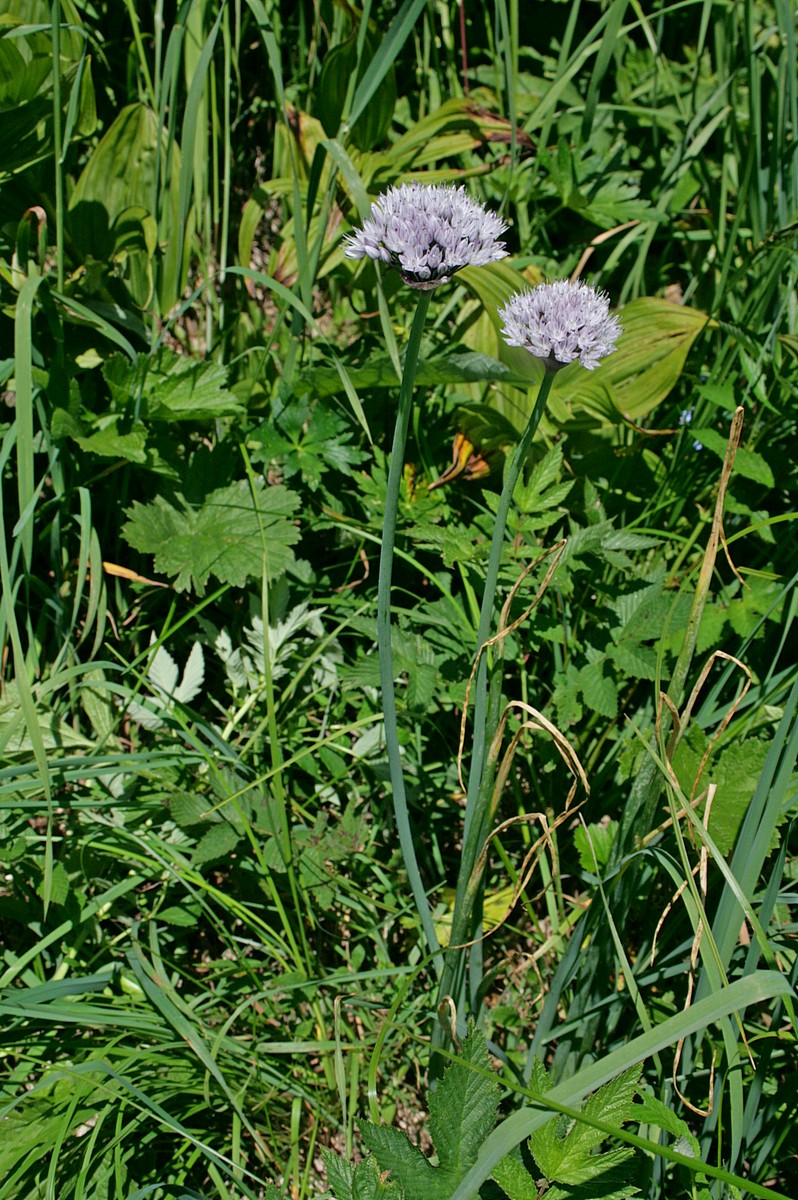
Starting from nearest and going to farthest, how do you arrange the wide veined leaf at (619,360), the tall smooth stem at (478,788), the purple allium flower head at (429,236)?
the purple allium flower head at (429,236) → the tall smooth stem at (478,788) → the wide veined leaf at (619,360)

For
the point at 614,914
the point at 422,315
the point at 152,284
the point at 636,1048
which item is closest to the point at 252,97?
the point at 152,284

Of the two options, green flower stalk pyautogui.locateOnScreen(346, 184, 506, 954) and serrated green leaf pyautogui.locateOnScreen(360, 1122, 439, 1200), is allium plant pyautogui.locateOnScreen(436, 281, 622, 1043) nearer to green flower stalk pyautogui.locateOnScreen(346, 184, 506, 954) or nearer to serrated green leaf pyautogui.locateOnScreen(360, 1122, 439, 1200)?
green flower stalk pyautogui.locateOnScreen(346, 184, 506, 954)

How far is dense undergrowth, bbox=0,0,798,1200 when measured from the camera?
1.17 meters

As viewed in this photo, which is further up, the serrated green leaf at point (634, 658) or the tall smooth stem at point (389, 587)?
the tall smooth stem at point (389, 587)

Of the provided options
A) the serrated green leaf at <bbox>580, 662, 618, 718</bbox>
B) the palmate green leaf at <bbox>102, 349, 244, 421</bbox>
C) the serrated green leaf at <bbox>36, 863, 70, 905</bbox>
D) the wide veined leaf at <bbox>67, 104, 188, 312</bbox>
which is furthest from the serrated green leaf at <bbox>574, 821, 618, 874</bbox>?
the wide veined leaf at <bbox>67, 104, 188, 312</bbox>

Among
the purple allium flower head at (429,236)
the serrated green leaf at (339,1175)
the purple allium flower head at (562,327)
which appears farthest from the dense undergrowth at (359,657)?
the purple allium flower head at (429,236)

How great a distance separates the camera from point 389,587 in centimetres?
102

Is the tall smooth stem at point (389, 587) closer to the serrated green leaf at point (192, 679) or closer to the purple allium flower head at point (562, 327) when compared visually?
the purple allium flower head at point (562, 327)

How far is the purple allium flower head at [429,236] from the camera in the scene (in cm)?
90

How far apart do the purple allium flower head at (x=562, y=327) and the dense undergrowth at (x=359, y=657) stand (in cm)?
19

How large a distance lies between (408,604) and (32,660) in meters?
0.70

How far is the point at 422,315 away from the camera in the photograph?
89 centimetres

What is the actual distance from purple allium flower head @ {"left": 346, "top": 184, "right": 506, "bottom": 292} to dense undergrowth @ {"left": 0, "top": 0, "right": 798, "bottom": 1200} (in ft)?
1.05

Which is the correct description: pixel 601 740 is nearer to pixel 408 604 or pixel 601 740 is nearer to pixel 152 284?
pixel 408 604
